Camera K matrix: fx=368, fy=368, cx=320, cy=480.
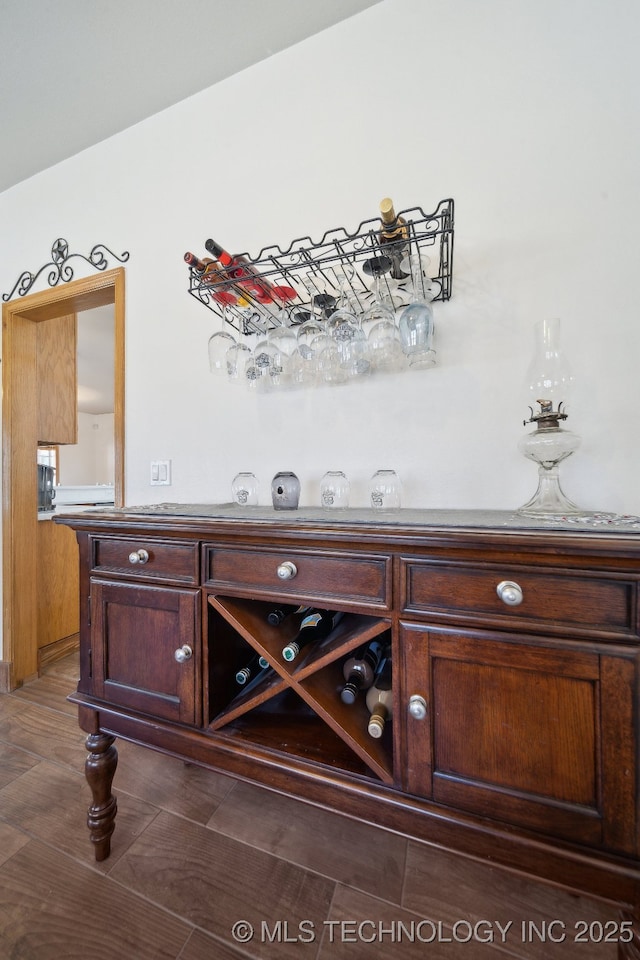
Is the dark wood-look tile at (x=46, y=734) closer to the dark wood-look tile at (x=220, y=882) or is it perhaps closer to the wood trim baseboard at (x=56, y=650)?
the wood trim baseboard at (x=56, y=650)

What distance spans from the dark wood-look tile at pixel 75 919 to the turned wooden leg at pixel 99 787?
8 cm

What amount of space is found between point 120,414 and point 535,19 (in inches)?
76.3

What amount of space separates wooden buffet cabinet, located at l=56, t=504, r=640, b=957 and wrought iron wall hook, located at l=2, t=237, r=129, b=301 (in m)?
1.42

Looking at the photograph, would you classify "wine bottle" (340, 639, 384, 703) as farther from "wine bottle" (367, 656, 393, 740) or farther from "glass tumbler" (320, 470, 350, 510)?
"glass tumbler" (320, 470, 350, 510)

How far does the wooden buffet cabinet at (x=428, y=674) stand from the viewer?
0.58 meters

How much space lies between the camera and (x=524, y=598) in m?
0.62

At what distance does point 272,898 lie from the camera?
3.10ft

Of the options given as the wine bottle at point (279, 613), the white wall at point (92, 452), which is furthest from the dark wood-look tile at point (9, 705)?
the white wall at point (92, 452)

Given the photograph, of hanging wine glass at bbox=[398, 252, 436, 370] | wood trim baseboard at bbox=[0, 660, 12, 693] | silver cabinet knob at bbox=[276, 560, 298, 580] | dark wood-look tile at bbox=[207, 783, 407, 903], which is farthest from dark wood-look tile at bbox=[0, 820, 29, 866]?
hanging wine glass at bbox=[398, 252, 436, 370]

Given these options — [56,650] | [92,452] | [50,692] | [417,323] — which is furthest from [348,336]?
[92,452]

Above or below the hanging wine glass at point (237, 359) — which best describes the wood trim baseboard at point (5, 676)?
below

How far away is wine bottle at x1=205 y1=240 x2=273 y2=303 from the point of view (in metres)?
1.06

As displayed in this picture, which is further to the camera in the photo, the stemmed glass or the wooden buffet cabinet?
the stemmed glass

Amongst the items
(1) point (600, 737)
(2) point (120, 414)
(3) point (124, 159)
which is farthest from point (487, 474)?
(3) point (124, 159)
